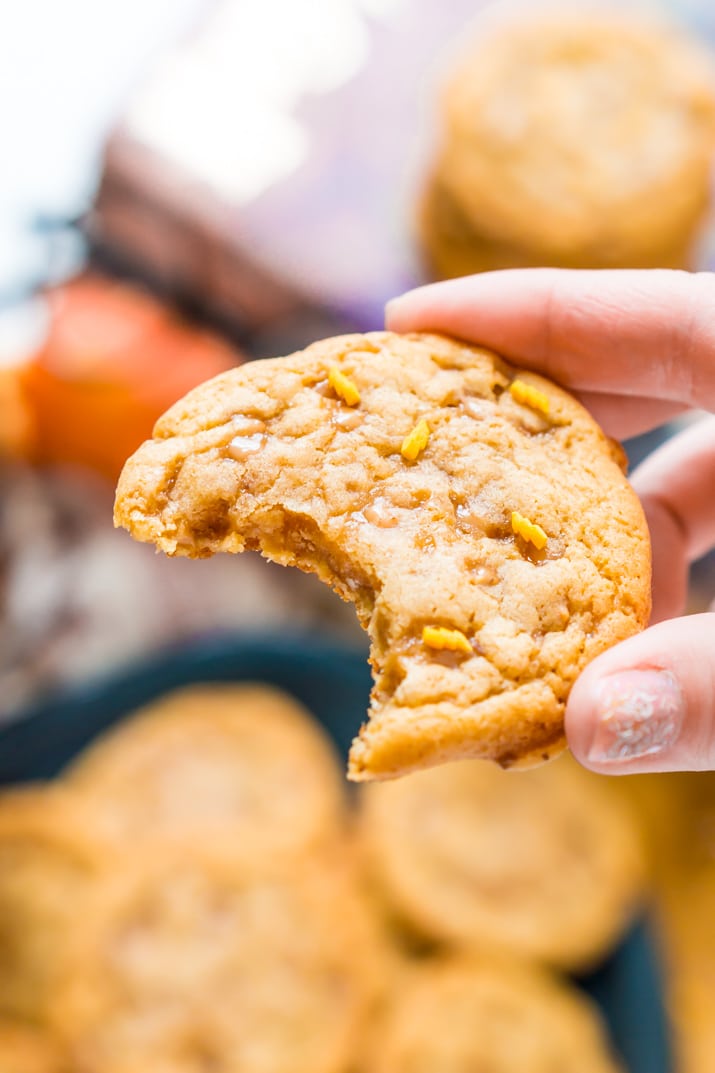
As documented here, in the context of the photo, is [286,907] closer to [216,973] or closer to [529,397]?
[216,973]

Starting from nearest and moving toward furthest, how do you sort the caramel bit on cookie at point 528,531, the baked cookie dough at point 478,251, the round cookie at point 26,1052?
the caramel bit on cookie at point 528,531 < the round cookie at point 26,1052 < the baked cookie dough at point 478,251

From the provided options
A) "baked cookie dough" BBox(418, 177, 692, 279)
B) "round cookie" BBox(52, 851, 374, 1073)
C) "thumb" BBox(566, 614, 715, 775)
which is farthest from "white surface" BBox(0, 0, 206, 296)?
"thumb" BBox(566, 614, 715, 775)

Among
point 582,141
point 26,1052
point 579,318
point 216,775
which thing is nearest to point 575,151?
point 582,141

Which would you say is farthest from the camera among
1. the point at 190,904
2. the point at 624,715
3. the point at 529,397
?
the point at 190,904

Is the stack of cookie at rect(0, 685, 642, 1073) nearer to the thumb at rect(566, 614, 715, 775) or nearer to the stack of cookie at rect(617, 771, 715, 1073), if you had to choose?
the stack of cookie at rect(617, 771, 715, 1073)

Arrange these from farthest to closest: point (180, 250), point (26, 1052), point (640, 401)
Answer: point (180, 250) < point (26, 1052) < point (640, 401)

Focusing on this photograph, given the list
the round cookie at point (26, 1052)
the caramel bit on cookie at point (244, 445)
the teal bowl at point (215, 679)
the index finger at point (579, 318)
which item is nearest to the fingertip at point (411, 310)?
the index finger at point (579, 318)

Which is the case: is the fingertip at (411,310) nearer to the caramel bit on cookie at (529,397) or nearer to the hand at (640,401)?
the hand at (640,401)
